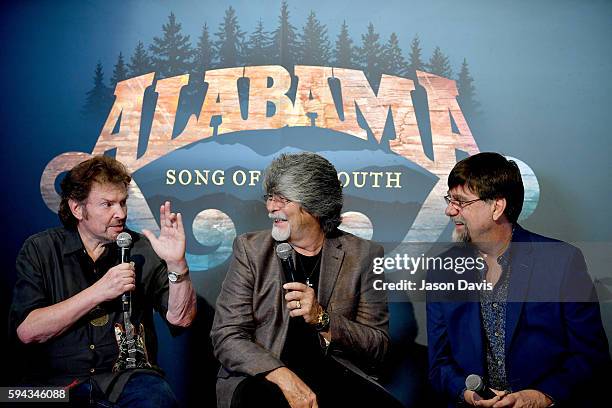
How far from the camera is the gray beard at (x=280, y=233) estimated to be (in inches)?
135

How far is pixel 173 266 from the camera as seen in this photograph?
3.54 metres

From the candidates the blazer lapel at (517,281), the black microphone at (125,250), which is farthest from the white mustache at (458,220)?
the black microphone at (125,250)

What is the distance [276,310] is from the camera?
346 cm

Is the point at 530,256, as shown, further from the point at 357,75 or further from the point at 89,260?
the point at 89,260

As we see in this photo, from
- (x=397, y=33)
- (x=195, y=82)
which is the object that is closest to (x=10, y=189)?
(x=195, y=82)

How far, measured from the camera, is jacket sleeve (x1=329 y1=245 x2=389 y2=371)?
3.37 meters

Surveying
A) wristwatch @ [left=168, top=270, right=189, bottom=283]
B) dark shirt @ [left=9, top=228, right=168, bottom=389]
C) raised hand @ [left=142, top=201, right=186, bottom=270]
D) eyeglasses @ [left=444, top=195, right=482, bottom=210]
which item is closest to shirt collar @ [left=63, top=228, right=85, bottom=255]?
dark shirt @ [left=9, top=228, right=168, bottom=389]

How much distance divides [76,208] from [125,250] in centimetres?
31

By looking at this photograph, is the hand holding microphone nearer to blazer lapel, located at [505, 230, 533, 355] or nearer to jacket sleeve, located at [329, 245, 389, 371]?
jacket sleeve, located at [329, 245, 389, 371]

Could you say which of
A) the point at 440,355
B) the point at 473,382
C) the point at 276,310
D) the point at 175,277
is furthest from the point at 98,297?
the point at 473,382

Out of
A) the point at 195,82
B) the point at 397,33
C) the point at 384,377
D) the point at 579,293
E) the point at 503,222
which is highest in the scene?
the point at 397,33

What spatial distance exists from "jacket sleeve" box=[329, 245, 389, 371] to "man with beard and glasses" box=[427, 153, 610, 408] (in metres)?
0.23

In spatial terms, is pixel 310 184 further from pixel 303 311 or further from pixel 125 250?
pixel 125 250

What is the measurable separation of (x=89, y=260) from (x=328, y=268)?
1109 mm
